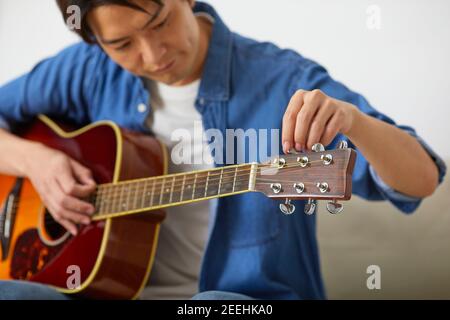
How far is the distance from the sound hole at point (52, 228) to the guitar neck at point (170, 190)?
0.26ft

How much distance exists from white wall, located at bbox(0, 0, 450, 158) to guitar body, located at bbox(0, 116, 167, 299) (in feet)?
0.93

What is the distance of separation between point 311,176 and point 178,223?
1.33ft

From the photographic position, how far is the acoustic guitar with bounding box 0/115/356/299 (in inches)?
35.1

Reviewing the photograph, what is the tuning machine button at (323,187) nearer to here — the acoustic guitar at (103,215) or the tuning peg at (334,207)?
the tuning peg at (334,207)

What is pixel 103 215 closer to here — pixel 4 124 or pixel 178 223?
pixel 178 223

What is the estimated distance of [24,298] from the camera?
84 centimetres

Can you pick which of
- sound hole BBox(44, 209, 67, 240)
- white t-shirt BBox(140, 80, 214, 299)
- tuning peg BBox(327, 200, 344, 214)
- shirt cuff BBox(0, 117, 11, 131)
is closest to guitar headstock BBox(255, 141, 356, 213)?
tuning peg BBox(327, 200, 344, 214)

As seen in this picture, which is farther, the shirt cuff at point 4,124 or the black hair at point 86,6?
the shirt cuff at point 4,124

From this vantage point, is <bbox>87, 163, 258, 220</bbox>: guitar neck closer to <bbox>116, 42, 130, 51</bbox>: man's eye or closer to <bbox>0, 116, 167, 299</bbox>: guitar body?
<bbox>0, 116, 167, 299</bbox>: guitar body

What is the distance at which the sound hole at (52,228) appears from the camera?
3.26 ft

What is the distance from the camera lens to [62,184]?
38.3 inches

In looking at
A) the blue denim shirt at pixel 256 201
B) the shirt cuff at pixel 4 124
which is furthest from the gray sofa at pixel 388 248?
the shirt cuff at pixel 4 124

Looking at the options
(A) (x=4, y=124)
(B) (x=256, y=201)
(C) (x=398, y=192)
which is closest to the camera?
(C) (x=398, y=192)

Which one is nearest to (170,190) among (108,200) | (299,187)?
(108,200)
